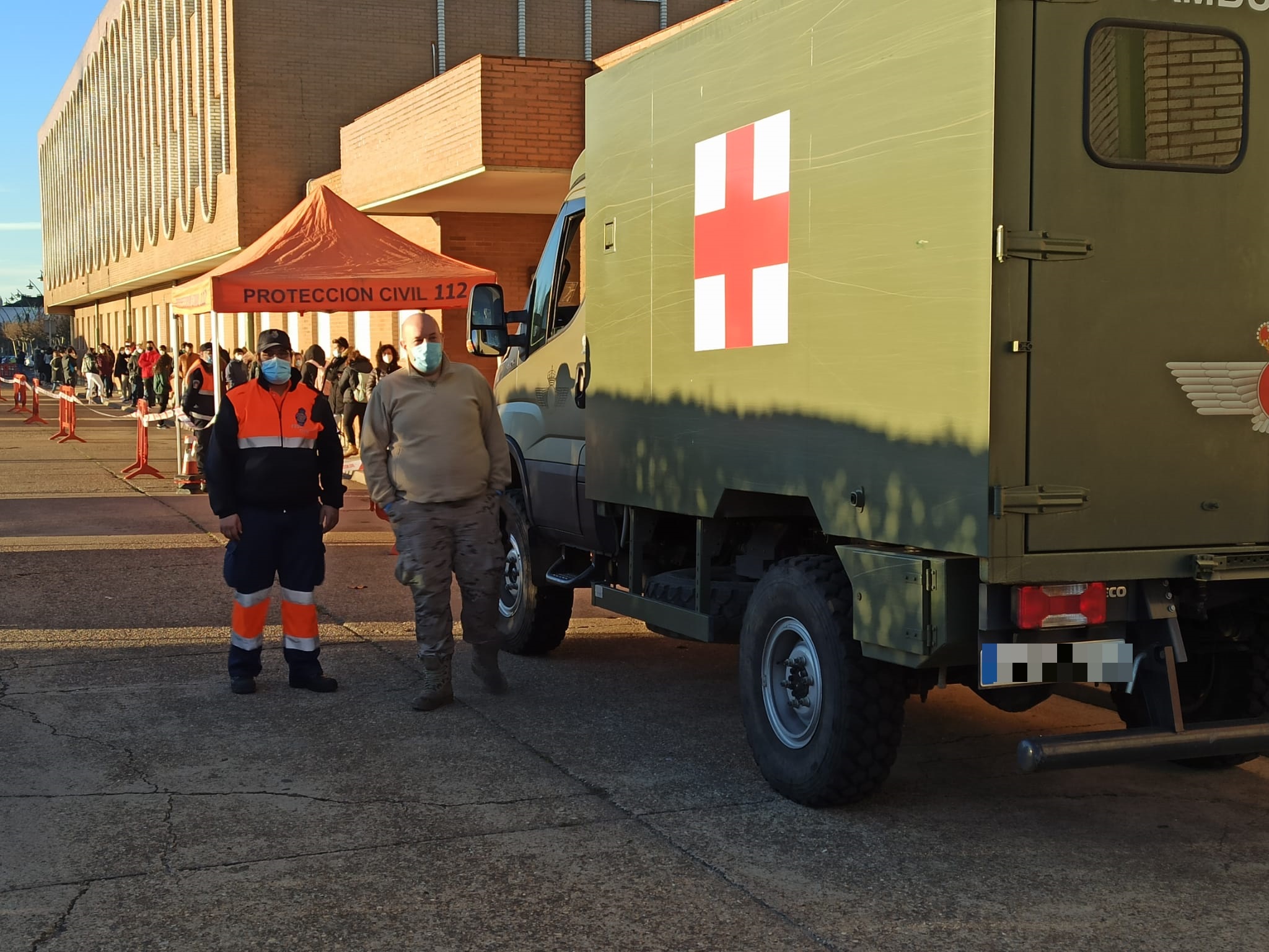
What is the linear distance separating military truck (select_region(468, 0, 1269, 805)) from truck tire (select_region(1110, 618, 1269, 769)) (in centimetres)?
1

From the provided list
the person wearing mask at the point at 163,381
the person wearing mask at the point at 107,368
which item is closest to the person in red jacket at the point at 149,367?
the person wearing mask at the point at 163,381

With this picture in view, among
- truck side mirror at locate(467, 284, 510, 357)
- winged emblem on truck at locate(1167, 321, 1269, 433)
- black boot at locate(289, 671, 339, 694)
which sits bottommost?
black boot at locate(289, 671, 339, 694)

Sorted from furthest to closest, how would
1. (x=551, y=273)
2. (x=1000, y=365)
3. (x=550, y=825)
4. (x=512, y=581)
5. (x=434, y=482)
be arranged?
(x=512, y=581)
(x=551, y=273)
(x=434, y=482)
(x=550, y=825)
(x=1000, y=365)

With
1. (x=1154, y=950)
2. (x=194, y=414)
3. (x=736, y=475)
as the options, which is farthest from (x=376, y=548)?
(x=1154, y=950)

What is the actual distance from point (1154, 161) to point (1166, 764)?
275 centimetres

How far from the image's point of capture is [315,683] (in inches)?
302

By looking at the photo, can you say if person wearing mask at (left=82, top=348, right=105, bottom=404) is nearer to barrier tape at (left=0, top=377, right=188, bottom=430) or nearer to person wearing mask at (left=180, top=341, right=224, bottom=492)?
barrier tape at (left=0, top=377, right=188, bottom=430)

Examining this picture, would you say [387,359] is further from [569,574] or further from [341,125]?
[569,574]

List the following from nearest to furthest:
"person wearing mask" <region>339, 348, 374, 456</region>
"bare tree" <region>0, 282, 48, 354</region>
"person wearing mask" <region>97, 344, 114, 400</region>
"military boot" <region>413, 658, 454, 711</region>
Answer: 1. "military boot" <region>413, 658, 454, 711</region>
2. "person wearing mask" <region>339, 348, 374, 456</region>
3. "person wearing mask" <region>97, 344, 114, 400</region>
4. "bare tree" <region>0, 282, 48, 354</region>

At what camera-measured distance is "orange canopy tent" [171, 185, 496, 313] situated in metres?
15.9

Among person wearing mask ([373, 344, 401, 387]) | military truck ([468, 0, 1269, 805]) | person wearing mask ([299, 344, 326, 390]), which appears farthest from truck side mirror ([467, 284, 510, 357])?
person wearing mask ([299, 344, 326, 390])

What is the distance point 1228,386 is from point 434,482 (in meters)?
3.73

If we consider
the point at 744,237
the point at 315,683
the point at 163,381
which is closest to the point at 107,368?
the point at 163,381

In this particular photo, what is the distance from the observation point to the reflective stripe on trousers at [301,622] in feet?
25.2
